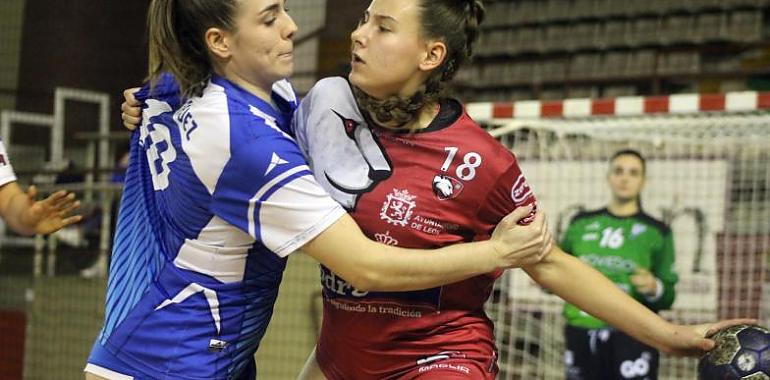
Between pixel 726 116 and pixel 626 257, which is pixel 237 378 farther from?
pixel 726 116

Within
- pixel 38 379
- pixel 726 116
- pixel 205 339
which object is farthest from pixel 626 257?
pixel 38 379

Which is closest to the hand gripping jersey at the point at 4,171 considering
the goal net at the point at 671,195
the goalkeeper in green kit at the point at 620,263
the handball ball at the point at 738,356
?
the handball ball at the point at 738,356

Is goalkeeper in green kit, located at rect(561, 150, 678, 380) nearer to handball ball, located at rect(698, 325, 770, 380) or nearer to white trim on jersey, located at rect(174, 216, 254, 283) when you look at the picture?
handball ball, located at rect(698, 325, 770, 380)

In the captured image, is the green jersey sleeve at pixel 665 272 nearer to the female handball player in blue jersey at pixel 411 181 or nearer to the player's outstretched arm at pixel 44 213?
the female handball player in blue jersey at pixel 411 181

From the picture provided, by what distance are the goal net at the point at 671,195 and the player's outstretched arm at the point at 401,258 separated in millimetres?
3697

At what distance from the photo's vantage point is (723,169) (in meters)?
6.59

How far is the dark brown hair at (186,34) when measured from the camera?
256cm

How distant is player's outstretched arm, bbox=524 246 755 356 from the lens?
2770 millimetres

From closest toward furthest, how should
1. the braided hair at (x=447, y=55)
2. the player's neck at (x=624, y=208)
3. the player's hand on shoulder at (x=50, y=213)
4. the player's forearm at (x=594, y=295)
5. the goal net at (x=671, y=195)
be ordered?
the braided hair at (x=447, y=55) < the player's forearm at (x=594, y=295) < the player's hand on shoulder at (x=50, y=213) < the player's neck at (x=624, y=208) < the goal net at (x=671, y=195)

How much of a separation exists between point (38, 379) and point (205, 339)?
22.0 feet

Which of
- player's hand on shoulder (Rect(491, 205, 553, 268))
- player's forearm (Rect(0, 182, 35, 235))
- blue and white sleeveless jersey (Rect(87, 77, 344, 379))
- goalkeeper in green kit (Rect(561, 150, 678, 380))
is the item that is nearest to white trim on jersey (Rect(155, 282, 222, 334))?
blue and white sleeveless jersey (Rect(87, 77, 344, 379))

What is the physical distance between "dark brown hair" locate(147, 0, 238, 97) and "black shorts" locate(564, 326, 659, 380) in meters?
3.68

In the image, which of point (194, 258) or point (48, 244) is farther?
point (48, 244)

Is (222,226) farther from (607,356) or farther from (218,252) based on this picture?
(607,356)
